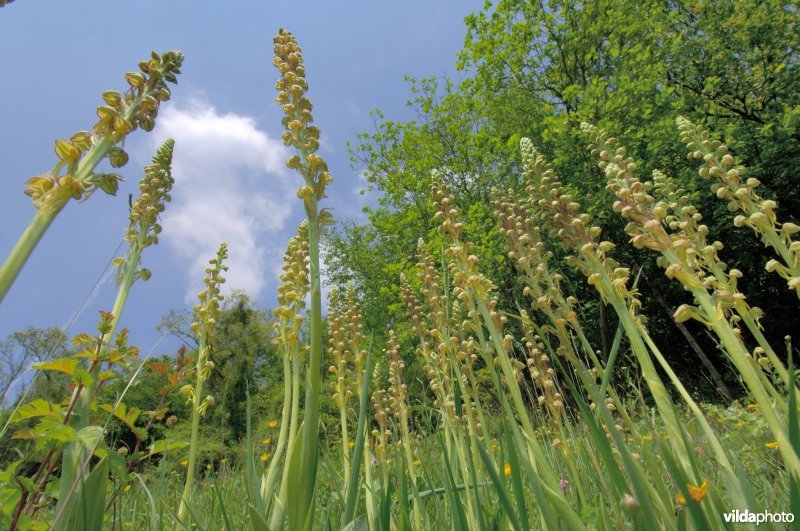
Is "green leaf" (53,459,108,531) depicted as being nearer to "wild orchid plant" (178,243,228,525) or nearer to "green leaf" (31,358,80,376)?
"green leaf" (31,358,80,376)

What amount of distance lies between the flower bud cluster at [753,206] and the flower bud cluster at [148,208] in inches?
103

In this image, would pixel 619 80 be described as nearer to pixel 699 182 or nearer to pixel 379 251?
pixel 699 182

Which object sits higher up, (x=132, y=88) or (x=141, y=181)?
(x=141, y=181)

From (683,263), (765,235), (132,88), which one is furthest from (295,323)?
(765,235)

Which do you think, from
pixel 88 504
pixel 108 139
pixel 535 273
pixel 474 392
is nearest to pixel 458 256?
pixel 535 273

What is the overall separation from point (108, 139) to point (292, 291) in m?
1.57

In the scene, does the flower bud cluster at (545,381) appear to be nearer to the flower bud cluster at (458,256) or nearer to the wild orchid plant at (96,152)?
the flower bud cluster at (458,256)

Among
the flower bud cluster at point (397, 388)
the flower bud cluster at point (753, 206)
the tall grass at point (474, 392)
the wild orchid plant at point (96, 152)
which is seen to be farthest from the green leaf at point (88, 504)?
the flower bud cluster at point (753, 206)

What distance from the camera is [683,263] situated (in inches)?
59.0

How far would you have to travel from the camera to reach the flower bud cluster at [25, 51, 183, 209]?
72 centimetres

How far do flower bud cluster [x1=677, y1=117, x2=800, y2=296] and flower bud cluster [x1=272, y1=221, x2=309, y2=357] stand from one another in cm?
216

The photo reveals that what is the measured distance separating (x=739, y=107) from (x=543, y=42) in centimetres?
714

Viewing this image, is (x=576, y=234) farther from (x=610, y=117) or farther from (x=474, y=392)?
(x=610, y=117)

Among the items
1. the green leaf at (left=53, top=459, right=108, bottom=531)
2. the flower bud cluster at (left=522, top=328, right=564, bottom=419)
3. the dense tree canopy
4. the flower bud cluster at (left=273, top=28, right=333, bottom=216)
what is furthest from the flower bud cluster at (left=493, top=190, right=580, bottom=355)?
the dense tree canopy
